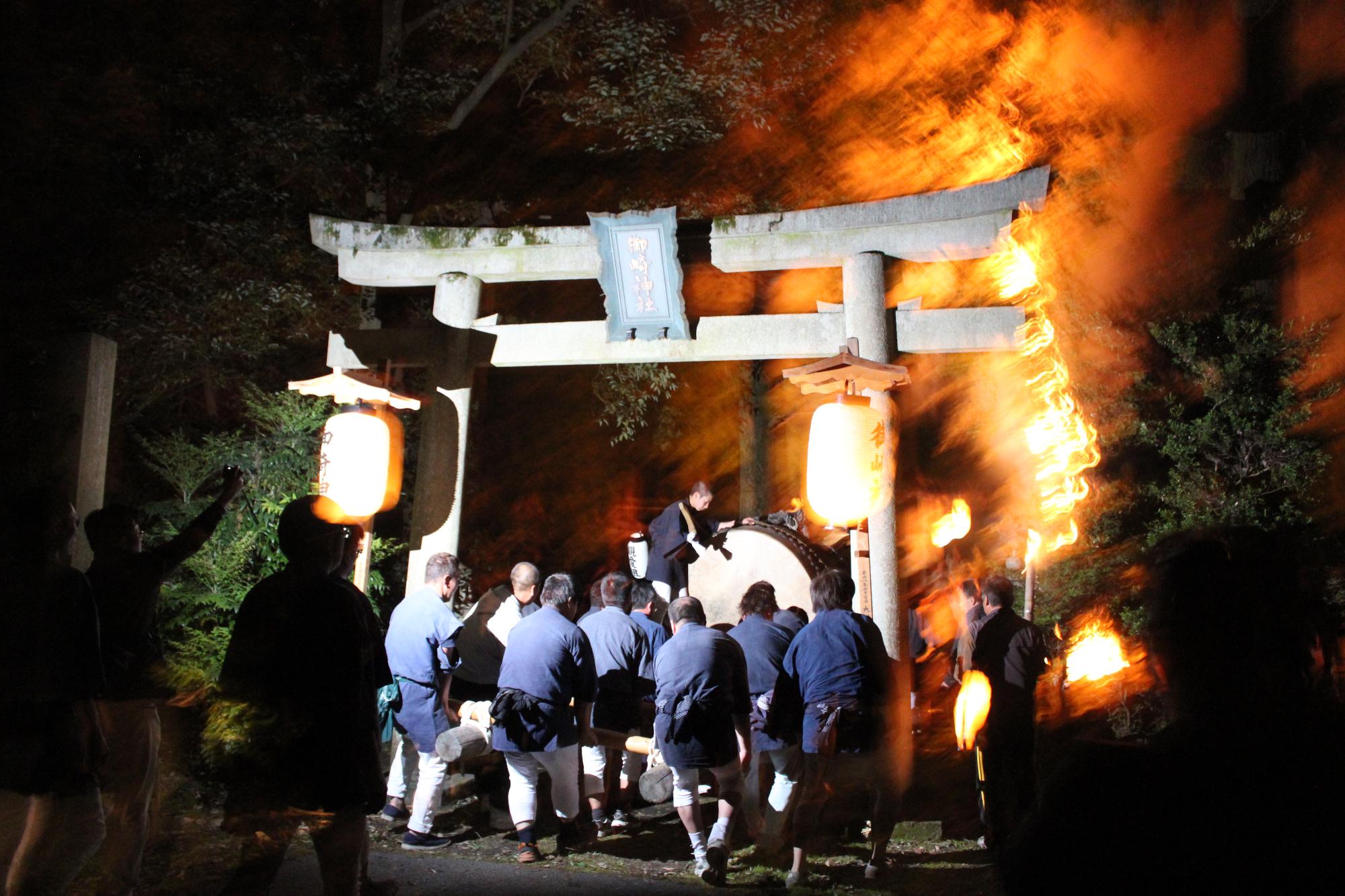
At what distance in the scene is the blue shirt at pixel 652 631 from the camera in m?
7.00

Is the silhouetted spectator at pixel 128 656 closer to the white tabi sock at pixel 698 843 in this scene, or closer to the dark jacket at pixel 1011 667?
the white tabi sock at pixel 698 843

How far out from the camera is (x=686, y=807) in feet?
19.4

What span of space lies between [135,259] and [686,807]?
340 inches

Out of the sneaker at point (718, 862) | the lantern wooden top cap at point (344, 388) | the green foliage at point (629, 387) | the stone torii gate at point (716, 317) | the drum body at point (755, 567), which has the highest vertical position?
the green foliage at point (629, 387)

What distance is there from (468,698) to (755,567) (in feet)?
10.1

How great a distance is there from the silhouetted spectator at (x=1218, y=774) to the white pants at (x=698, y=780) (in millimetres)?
4613

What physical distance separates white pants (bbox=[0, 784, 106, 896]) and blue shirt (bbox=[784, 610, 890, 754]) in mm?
3986

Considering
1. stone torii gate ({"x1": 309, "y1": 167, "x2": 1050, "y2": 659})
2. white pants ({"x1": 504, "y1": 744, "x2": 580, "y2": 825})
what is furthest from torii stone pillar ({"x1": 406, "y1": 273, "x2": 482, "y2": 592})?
white pants ({"x1": 504, "y1": 744, "x2": 580, "y2": 825})

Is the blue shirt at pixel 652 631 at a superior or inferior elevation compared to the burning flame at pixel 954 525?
inferior

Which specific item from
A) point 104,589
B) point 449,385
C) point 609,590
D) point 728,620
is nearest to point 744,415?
point 728,620

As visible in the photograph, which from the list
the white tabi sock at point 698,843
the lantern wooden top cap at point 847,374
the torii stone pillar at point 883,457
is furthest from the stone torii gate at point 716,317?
the white tabi sock at point 698,843

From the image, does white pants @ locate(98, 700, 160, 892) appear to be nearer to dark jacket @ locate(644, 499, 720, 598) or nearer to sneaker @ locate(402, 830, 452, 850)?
sneaker @ locate(402, 830, 452, 850)

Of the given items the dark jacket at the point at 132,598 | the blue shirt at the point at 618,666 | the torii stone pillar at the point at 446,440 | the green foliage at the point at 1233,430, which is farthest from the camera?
the green foliage at the point at 1233,430

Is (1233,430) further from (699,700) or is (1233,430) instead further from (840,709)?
(699,700)
